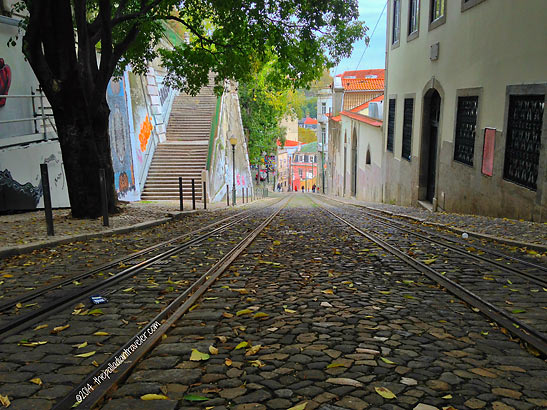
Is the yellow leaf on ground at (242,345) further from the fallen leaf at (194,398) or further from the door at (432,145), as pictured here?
the door at (432,145)

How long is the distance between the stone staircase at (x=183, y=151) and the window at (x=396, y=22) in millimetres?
11441

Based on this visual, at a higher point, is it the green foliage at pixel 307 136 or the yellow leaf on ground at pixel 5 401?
the green foliage at pixel 307 136

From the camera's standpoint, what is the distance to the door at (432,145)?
17578 millimetres

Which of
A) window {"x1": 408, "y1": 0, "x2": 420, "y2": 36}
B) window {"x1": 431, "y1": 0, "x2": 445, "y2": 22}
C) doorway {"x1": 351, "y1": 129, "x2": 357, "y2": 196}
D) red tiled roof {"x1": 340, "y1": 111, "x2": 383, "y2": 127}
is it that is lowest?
doorway {"x1": 351, "y1": 129, "x2": 357, "y2": 196}

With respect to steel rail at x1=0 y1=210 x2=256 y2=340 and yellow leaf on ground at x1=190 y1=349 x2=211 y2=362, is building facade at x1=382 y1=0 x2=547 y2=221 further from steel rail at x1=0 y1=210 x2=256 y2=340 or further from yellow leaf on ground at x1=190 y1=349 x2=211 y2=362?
yellow leaf on ground at x1=190 y1=349 x2=211 y2=362

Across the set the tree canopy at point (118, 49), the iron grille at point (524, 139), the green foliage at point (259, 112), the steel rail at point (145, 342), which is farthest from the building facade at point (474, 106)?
the green foliage at point (259, 112)

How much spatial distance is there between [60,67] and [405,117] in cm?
1554

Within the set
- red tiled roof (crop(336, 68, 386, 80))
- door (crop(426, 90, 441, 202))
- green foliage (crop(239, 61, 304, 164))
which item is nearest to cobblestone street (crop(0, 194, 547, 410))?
door (crop(426, 90, 441, 202))

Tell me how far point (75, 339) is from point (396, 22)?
23570 mm

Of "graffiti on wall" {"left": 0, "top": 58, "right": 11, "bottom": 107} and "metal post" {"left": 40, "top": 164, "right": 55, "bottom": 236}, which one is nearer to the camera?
"metal post" {"left": 40, "top": 164, "right": 55, "bottom": 236}

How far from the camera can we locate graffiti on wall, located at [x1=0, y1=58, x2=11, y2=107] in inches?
479

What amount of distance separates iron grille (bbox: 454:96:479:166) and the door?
314cm

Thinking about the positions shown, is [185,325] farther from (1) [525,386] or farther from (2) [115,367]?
(1) [525,386]

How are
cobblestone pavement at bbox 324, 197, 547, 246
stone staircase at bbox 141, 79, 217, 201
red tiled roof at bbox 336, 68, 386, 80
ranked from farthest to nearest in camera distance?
red tiled roof at bbox 336, 68, 386, 80 → stone staircase at bbox 141, 79, 217, 201 → cobblestone pavement at bbox 324, 197, 547, 246
